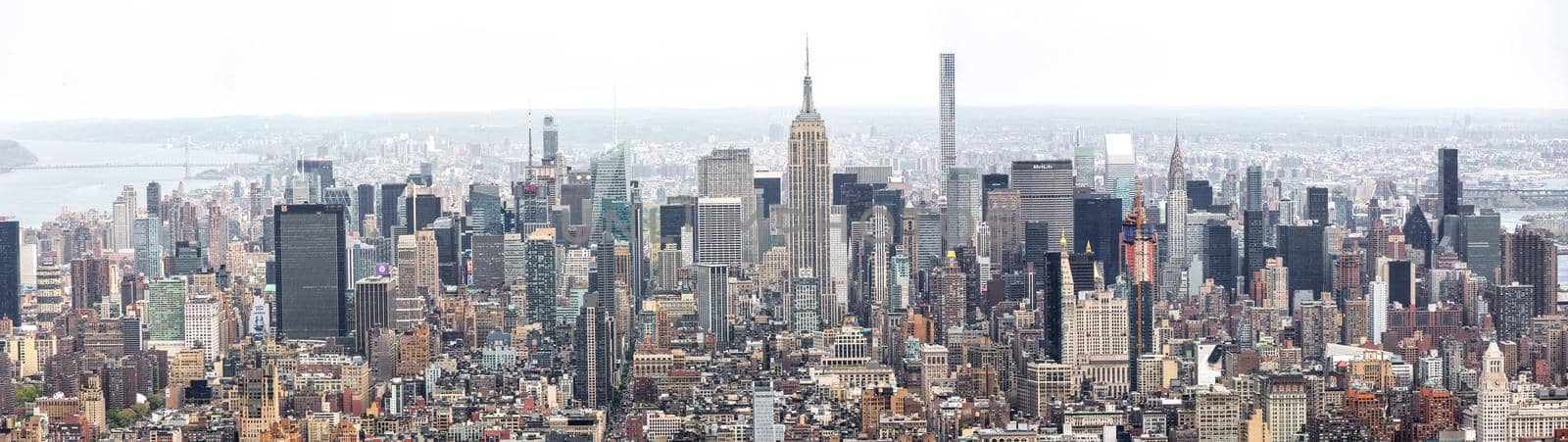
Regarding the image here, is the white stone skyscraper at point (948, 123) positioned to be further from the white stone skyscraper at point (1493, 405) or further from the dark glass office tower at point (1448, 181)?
the white stone skyscraper at point (1493, 405)

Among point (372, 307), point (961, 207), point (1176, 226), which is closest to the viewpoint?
point (372, 307)

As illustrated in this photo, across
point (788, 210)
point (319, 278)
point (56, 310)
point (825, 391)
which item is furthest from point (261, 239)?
point (825, 391)

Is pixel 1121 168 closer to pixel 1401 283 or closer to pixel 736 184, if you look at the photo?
pixel 1401 283

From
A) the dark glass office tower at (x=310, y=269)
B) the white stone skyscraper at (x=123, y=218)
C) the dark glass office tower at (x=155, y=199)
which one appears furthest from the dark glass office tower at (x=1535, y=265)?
the white stone skyscraper at (x=123, y=218)

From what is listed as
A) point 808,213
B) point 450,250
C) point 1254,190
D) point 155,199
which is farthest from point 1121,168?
point 155,199

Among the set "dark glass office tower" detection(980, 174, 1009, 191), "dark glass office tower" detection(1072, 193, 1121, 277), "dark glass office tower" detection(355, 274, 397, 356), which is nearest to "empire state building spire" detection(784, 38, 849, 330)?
"dark glass office tower" detection(980, 174, 1009, 191)

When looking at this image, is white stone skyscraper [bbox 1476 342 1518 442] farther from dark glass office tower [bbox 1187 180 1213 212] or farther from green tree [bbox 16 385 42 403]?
green tree [bbox 16 385 42 403]

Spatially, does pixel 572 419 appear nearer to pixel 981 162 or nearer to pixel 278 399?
pixel 278 399
